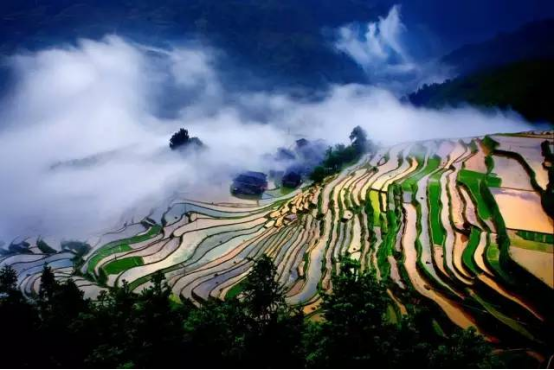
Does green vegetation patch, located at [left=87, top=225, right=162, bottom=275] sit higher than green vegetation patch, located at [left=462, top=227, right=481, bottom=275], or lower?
higher

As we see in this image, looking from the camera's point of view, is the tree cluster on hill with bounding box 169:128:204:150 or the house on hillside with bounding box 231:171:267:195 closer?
the house on hillside with bounding box 231:171:267:195

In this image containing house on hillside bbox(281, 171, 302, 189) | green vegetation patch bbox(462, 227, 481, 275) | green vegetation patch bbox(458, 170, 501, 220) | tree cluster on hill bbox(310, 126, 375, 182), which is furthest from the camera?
house on hillside bbox(281, 171, 302, 189)

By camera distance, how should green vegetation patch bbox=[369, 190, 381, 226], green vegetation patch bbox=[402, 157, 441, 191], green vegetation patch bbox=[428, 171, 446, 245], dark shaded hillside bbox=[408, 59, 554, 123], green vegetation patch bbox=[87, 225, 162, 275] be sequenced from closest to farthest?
1. green vegetation patch bbox=[428, 171, 446, 245]
2. green vegetation patch bbox=[369, 190, 381, 226]
3. green vegetation patch bbox=[402, 157, 441, 191]
4. green vegetation patch bbox=[87, 225, 162, 275]
5. dark shaded hillside bbox=[408, 59, 554, 123]

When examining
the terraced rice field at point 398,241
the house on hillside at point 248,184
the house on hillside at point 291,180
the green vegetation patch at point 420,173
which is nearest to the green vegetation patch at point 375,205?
the terraced rice field at point 398,241

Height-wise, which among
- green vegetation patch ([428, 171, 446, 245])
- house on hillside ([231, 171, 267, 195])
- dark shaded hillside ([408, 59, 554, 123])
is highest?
dark shaded hillside ([408, 59, 554, 123])

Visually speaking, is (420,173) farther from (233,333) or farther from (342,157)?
(233,333)

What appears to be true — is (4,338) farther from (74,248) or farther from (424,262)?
(424,262)

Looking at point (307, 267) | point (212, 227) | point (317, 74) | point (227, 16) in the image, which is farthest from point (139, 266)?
point (227, 16)

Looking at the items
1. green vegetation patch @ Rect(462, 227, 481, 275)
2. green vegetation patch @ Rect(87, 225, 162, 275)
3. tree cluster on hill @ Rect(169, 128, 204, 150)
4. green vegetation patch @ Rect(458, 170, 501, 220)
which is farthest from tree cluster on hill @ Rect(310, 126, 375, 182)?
green vegetation patch @ Rect(462, 227, 481, 275)

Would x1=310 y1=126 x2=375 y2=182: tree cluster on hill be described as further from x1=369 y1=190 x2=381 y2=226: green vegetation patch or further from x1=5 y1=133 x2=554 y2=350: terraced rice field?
x1=369 y1=190 x2=381 y2=226: green vegetation patch
